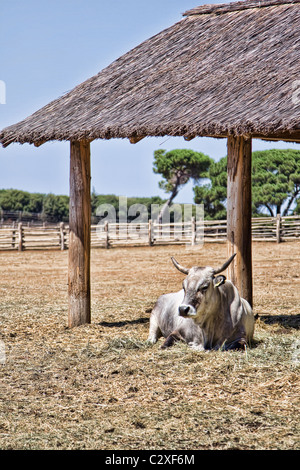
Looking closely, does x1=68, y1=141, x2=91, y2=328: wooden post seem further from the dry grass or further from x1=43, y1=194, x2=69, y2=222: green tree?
x1=43, y1=194, x2=69, y2=222: green tree

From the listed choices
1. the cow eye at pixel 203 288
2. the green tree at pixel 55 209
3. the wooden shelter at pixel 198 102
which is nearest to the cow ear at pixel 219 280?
the cow eye at pixel 203 288

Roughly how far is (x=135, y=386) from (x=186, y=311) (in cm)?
106

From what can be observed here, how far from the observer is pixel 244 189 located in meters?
9.70

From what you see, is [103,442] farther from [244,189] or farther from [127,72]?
[127,72]

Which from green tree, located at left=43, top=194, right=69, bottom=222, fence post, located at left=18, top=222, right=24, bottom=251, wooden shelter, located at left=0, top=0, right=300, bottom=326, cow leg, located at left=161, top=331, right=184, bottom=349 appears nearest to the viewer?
cow leg, located at left=161, top=331, right=184, bottom=349

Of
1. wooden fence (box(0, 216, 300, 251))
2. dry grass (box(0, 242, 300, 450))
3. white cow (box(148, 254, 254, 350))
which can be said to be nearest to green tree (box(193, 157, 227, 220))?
wooden fence (box(0, 216, 300, 251))

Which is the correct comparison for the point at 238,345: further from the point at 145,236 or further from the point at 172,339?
the point at 145,236

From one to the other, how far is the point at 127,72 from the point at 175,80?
3.99ft

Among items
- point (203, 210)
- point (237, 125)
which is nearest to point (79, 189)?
point (237, 125)

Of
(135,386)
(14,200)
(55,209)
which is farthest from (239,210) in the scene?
(14,200)

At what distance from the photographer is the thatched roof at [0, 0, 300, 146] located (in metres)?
8.69

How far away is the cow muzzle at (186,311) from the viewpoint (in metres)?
7.48

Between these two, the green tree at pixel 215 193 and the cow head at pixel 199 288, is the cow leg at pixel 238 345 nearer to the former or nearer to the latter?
the cow head at pixel 199 288

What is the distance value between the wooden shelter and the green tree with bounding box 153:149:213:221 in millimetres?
42657
